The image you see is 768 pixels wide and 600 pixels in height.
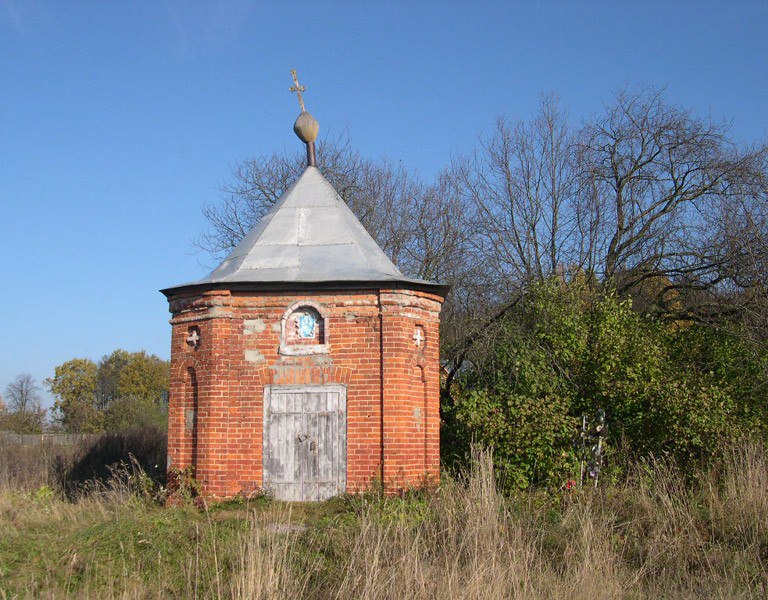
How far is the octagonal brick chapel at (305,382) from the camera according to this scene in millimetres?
11141

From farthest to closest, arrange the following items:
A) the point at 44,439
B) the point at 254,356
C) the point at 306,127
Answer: the point at 44,439 → the point at 306,127 → the point at 254,356

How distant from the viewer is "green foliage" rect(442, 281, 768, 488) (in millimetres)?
11859

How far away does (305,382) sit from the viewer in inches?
446

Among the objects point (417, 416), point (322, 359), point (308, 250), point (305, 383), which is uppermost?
point (308, 250)

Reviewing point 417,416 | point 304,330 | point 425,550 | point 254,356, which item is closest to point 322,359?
point 304,330

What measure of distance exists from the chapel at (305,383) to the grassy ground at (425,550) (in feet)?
2.89

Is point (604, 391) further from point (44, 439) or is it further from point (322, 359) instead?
point (44, 439)

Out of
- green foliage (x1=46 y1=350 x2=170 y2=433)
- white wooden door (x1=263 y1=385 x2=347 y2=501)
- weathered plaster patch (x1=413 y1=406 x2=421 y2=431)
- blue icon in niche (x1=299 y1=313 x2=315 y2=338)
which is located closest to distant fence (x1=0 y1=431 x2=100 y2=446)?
white wooden door (x1=263 y1=385 x2=347 y2=501)

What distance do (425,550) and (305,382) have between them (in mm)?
4642

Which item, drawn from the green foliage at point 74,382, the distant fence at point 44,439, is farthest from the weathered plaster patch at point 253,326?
the green foliage at point 74,382

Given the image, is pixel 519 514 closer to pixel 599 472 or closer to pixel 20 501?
pixel 599 472

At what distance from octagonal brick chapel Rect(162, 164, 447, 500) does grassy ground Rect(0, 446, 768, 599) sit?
894mm

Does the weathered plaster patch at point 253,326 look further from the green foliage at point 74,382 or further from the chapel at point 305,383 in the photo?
the green foliage at point 74,382

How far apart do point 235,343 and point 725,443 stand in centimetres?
731
